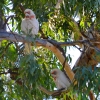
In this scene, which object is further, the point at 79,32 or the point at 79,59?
the point at 79,59

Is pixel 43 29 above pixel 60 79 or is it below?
above

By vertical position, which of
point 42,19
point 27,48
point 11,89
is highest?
point 42,19

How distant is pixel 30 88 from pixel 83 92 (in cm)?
40

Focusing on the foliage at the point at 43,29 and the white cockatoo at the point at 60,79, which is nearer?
the foliage at the point at 43,29

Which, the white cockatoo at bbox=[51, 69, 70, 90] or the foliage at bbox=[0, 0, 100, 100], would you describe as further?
the white cockatoo at bbox=[51, 69, 70, 90]

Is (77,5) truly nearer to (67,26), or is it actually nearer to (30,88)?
(67,26)

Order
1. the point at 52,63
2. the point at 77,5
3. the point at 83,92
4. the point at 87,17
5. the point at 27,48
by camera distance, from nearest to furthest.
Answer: the point at 83,92 → the point at 27,48 → the point at 77,5 → the point at 87,17 → the point at 52,63

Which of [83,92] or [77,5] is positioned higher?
[77,5]

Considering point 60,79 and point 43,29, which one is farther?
point 43,29

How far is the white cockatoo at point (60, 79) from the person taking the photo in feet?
11.1

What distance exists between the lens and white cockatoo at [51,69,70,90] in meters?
3.38

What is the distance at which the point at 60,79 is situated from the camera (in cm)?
341

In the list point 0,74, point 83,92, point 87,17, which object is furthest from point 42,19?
point 83,92

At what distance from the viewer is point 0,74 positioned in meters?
3.67
